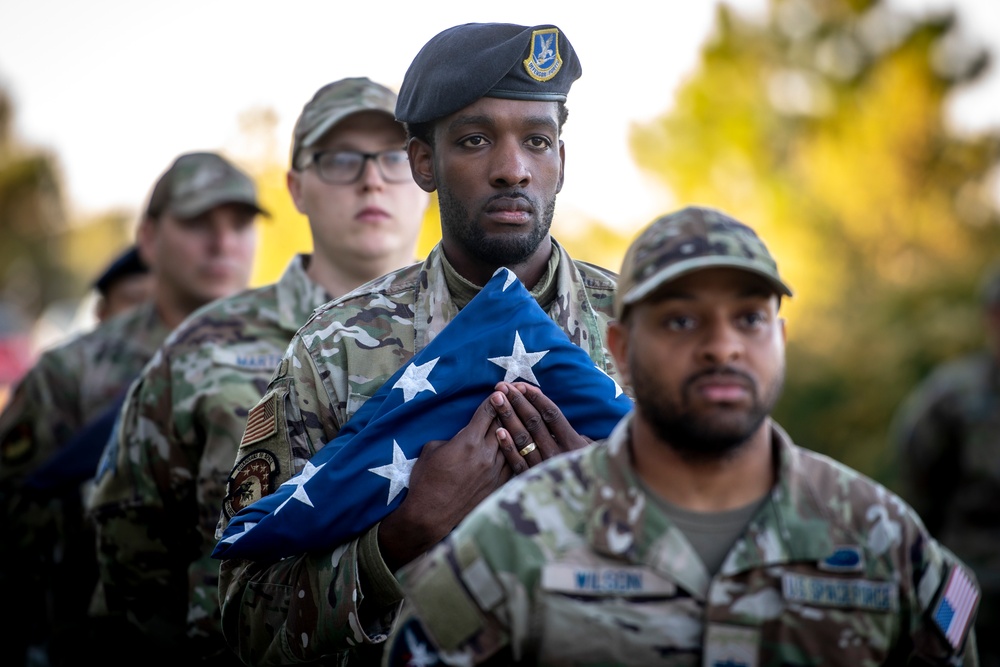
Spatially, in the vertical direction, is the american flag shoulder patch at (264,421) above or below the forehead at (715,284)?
below

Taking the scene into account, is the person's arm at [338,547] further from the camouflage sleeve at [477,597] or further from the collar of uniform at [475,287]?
the camouflage sleeve at [477,597]

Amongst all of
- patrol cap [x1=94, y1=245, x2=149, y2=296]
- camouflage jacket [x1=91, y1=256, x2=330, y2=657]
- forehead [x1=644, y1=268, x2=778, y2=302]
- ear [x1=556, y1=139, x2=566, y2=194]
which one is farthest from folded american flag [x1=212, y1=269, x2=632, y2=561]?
patrol cap [x1=94, y1=245, x2=149, y2=296]

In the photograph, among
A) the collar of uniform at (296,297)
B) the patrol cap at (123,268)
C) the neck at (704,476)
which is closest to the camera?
the neck at (704,476)

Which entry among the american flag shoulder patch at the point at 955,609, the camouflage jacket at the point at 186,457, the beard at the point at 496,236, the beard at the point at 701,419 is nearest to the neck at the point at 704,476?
the beard at the point at 701,419

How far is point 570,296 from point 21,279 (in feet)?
171

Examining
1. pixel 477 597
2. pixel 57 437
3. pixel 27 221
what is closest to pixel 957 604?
pixel 477 597

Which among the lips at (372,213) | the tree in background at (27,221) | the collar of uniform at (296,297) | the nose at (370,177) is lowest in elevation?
the tree in background at (27,221)

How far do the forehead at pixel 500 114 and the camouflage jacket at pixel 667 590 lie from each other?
1.31 metres

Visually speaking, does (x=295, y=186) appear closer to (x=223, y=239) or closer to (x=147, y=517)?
(x=223, y=239)

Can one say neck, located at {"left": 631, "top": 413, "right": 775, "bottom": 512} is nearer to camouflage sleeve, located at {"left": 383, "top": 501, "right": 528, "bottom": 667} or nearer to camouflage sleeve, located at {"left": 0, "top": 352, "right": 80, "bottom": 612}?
camouflage sleeve, located at {"left": 383, "top": 501, "right": 528, "bottom": 667}

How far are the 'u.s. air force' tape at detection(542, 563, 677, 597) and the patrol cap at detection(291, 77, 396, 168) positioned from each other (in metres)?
2.88

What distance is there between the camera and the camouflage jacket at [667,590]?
8.48 ft

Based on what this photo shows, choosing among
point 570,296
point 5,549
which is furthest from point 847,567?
point 5,549

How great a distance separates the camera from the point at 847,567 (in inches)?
103
